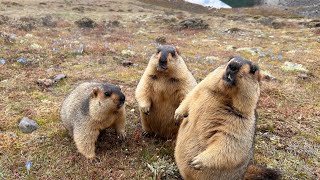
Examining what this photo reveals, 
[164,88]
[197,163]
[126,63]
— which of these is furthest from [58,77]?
[197,163]

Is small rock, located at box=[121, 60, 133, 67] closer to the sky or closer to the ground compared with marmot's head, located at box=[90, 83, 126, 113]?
closer to the ground

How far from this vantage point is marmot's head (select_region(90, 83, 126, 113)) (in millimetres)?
6754

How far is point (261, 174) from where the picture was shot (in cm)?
609

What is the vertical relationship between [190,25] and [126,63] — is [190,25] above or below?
below

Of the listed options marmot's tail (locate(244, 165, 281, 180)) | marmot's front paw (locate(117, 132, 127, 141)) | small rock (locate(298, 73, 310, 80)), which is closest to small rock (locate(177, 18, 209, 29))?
small rock (locate(298, 73, 310, 80))

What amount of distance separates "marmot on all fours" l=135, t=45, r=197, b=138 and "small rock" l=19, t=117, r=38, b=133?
2.63 m

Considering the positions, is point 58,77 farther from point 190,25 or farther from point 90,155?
point 190,25

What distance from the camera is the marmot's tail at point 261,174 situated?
5.99m

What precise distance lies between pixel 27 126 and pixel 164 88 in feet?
11.0

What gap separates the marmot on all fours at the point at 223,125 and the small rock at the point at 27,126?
3.86 metres

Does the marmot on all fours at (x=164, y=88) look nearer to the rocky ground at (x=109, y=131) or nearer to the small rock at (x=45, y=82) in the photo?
the rocky ground at (x=109, y=131)

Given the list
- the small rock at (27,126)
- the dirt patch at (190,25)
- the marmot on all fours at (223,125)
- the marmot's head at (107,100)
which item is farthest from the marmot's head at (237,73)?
the dirt patch at (190,25)

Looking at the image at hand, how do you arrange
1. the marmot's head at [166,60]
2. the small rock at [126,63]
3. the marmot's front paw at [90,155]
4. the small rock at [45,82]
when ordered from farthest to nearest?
the small rock at [126,63], the small rock at [45,82], the marmot's head at [166,60], the marmot's front paw at [90,155]

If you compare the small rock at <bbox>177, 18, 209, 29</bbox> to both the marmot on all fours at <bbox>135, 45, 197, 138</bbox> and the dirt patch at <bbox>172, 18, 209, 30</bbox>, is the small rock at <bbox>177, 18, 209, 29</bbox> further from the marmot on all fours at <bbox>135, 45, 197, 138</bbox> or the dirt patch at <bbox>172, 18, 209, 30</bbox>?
the marmot on all fours at <bbox>135, 45, 197, 138</bbox>
